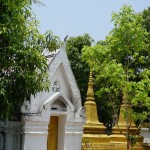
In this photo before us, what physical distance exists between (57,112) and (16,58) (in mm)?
3947

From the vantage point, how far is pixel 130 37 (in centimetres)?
1530

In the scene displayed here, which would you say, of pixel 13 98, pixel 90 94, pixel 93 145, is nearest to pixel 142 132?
pixel 90 94

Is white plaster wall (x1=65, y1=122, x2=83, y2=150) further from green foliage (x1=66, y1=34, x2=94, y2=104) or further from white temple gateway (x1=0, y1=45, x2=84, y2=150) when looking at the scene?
green foliage (x1=66, y1=34, x2=94, y2=104)

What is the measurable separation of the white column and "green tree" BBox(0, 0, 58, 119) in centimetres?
219

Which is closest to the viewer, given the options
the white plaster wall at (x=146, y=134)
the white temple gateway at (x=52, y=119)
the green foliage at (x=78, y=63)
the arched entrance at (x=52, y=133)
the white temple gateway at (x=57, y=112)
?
the white temple gateway at (x=52, y=119)

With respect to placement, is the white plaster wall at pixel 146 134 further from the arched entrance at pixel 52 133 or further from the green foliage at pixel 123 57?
the arched entrance at pixel 52 133

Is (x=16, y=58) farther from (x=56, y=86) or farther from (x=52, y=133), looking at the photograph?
(x=52, y=133)

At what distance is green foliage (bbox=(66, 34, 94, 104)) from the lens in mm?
29750

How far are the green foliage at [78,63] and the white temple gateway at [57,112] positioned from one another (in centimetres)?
1566

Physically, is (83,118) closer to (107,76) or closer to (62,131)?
(62,131)

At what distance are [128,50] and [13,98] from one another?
6.83 m

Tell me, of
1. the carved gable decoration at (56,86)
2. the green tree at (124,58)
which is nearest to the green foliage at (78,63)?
the green tree at (124,58)

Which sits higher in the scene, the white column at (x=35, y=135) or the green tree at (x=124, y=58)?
the green tree at (x=124, y=58)

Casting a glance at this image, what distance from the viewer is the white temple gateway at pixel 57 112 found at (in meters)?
12.6
